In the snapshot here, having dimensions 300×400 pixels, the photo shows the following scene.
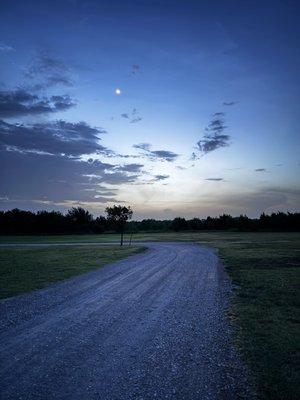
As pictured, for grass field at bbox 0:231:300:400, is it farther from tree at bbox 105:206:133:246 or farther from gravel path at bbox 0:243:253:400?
tree at bbox 105:206:133:246

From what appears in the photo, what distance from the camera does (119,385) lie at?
654cm

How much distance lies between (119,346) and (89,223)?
118761 mm

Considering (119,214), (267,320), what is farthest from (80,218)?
(267,320)

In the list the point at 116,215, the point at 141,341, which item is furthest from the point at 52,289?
the point at 116,215

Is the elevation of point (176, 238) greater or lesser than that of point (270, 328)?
greater

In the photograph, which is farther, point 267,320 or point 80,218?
point 80,218

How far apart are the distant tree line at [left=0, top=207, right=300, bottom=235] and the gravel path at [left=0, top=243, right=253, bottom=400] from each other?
9177 cm

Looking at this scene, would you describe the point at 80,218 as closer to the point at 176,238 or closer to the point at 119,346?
the point at 176,238

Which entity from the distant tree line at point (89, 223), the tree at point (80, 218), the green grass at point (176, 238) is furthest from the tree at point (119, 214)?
the tree at point (80, 218)

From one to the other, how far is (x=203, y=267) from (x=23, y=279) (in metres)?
12.3

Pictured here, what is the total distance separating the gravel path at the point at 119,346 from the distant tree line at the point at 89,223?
91.8 m

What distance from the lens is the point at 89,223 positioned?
12531 centimetres

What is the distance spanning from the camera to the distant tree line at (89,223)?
11300cm

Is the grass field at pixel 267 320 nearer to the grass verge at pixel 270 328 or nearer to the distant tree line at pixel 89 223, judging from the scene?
the grass verge at pixel 270 328
